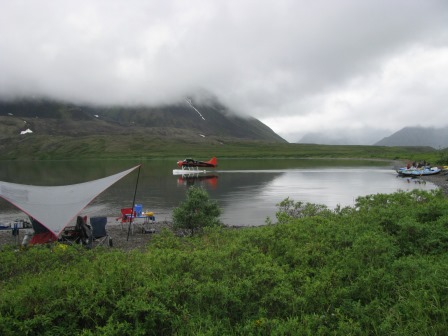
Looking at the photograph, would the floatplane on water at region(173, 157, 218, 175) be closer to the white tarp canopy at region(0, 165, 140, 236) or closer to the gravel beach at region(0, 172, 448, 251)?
the gravel beach at region(0, 172, 448, 251)

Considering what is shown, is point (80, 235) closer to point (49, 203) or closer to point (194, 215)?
point (49, 203)

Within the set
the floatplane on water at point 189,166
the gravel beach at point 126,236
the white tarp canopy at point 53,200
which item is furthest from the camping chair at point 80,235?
the floatplane on water at point 189,166

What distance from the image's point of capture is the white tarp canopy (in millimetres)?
17047

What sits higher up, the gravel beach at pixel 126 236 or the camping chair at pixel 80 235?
the camping chair at pixel 80 235

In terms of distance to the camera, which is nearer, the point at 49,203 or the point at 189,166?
the point at 49,203

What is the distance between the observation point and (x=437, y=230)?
10297 millimetres

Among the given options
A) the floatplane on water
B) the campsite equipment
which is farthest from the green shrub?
the floatplane on water

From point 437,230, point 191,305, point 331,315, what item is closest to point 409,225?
point 437,230

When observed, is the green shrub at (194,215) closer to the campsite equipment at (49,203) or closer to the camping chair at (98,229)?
the camping chair at (98,229)

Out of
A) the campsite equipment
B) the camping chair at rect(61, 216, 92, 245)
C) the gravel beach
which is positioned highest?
the campsite equipment

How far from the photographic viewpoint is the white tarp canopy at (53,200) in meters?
17.0

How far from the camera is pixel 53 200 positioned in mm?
18453

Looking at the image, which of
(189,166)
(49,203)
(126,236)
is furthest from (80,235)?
(189,166)

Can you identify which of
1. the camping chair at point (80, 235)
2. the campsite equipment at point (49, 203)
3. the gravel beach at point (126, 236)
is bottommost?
the gravel beach at point (126, 236)
